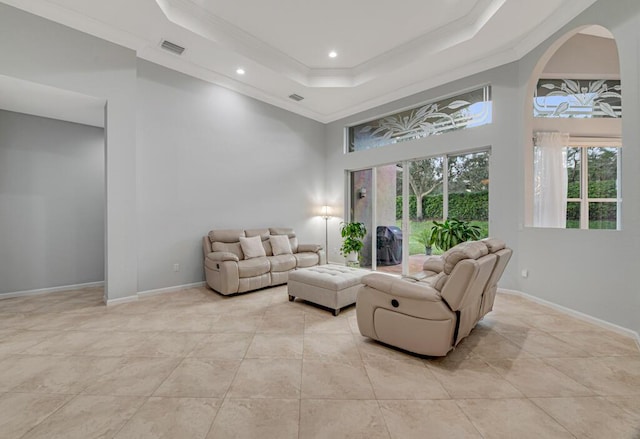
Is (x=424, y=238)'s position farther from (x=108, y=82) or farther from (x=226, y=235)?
(x=108, y=82)

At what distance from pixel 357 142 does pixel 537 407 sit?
5540 mm

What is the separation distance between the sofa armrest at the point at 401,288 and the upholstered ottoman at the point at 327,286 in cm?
83

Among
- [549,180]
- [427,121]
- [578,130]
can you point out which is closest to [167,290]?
[427,121]

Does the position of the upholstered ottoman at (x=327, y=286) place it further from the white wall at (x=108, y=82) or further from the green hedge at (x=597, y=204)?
the green hedge at (x=597, y=204)

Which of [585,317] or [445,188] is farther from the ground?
[445,188]

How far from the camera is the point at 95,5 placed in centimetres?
312

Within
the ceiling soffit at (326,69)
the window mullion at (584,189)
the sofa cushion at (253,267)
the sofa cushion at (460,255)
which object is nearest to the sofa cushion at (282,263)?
the sofa cushion at (253,267)

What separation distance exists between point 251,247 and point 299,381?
9.77ft

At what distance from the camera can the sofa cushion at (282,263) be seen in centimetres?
452

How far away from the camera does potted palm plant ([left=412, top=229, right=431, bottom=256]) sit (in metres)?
4.97

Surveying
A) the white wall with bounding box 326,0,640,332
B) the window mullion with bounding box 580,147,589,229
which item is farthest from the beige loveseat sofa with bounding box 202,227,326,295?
the window mullion with bounding box 580,147,589,229

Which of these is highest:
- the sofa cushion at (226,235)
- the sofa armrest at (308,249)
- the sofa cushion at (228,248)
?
the sofa cushion at (226,235)

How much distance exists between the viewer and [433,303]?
2123mm

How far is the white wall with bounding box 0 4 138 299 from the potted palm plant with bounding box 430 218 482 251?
15.2 ft
